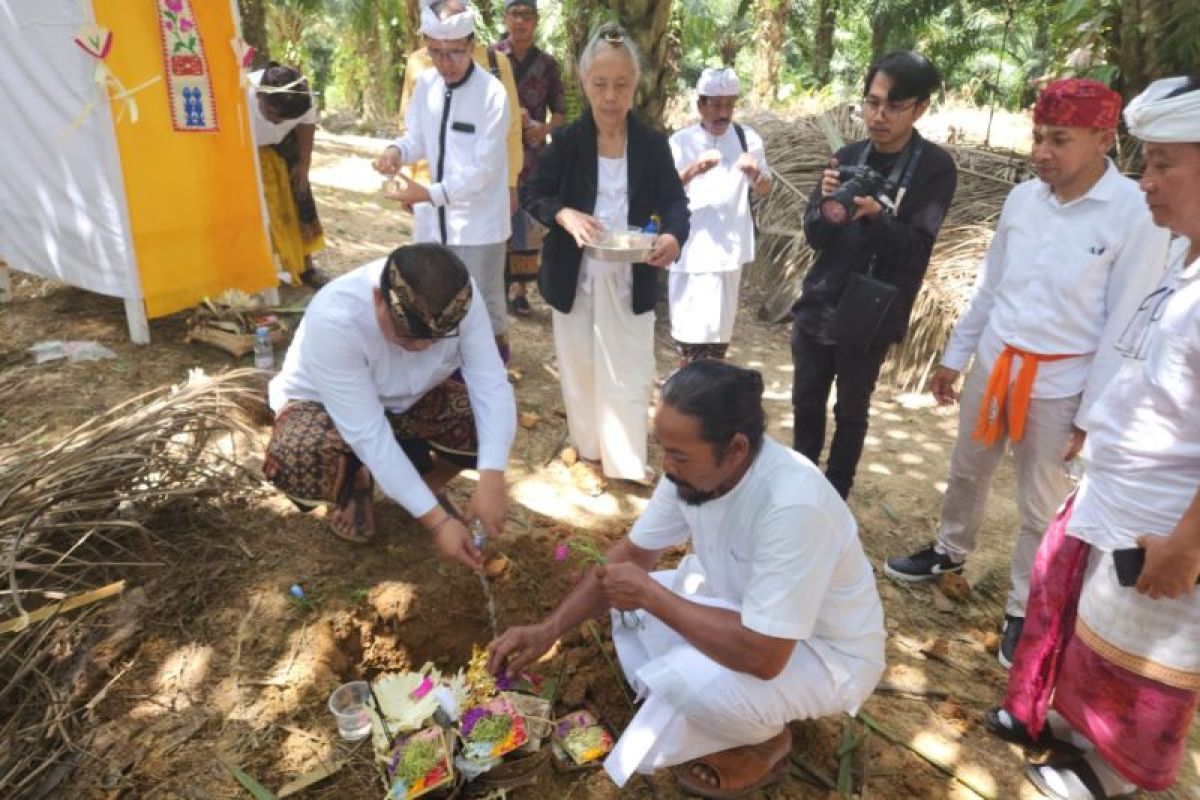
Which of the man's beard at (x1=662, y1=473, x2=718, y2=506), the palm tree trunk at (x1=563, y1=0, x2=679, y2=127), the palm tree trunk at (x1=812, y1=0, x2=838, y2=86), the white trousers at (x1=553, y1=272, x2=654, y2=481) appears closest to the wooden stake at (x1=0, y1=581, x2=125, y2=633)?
the man's beard at (x1=662, y1=473, x2=718, y2=506)

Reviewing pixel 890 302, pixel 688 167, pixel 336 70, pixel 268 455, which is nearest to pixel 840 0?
pixel 336 70

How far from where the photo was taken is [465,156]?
3.99m

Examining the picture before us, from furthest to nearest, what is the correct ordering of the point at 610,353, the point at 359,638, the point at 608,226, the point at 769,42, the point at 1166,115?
the point at 769,42
the point at 610,353
the point at 608,226
the point at 359,638
the point at 1166,115

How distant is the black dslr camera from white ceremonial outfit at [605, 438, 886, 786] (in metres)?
1.25

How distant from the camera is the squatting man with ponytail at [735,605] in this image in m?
1.89

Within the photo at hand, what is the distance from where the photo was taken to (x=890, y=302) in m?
3.00

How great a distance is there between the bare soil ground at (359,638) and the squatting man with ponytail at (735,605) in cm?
23

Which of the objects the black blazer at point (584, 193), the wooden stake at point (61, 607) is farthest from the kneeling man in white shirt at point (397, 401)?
the black blazer at point (584, 193)

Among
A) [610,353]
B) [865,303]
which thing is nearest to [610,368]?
[610,353]

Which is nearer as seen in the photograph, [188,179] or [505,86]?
[188,179]

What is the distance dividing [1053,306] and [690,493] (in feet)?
5.09

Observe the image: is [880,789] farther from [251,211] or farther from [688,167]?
[251,211]

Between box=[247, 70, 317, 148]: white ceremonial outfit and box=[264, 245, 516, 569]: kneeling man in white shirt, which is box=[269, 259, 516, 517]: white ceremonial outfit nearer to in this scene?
box=[264, 245, 516, 569]: kneeling man in white shirt

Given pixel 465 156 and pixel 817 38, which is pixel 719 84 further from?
pixel 817 38
